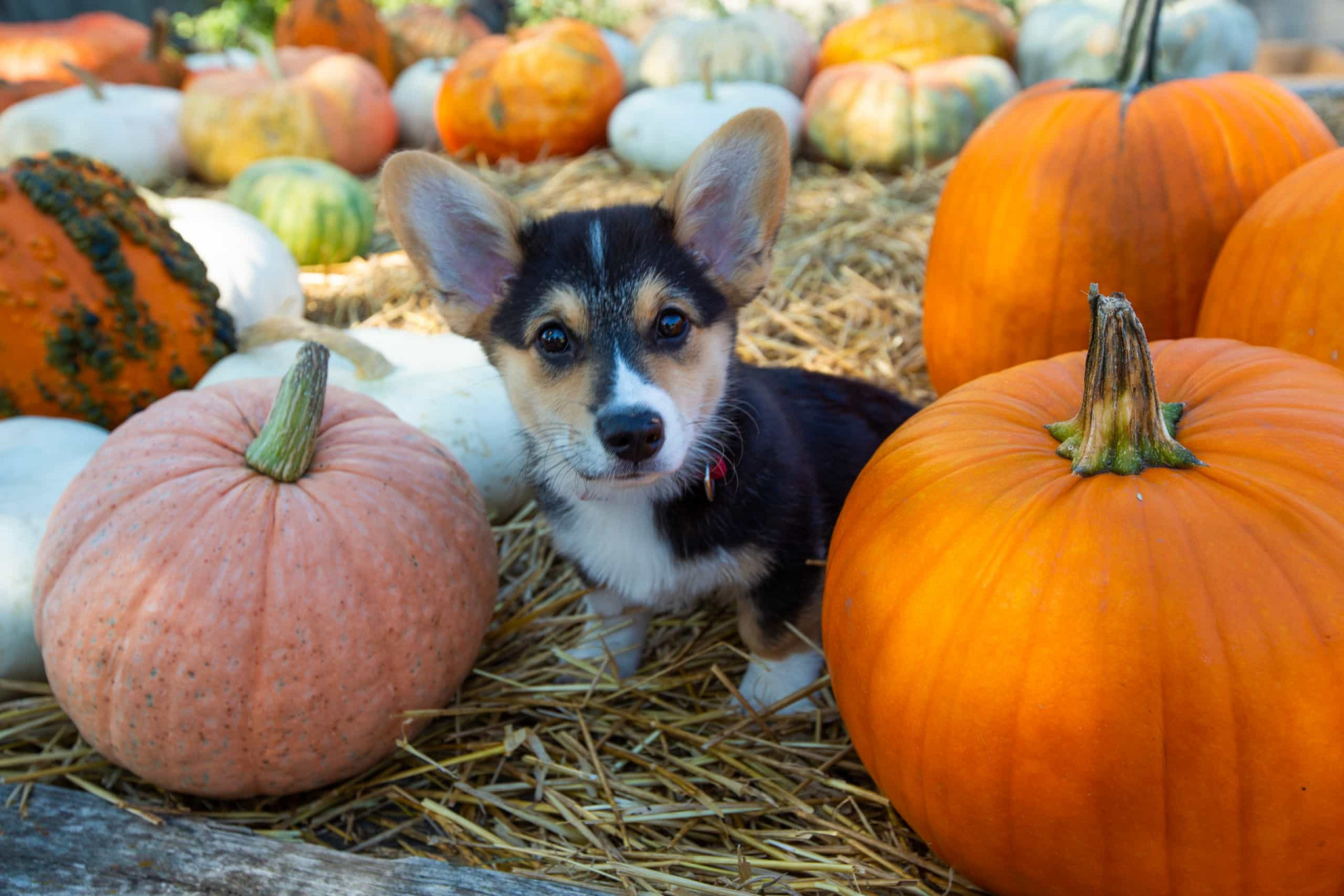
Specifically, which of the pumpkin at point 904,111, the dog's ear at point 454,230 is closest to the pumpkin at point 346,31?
the pumpkin at point 904,111

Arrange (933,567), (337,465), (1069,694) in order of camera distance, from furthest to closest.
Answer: (337,465)
(933,567)
(1069,694)

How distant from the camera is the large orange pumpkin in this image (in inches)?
93.4

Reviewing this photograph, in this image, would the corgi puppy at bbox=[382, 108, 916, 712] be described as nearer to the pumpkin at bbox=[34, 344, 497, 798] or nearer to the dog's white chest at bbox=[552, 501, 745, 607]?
the dog's white chest at bbox=[552, 501, 745, 607]

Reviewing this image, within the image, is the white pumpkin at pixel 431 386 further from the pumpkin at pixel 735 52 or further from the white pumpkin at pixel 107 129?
the pumpkin at pixel 735 52

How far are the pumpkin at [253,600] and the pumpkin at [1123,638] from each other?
1063 millimetres

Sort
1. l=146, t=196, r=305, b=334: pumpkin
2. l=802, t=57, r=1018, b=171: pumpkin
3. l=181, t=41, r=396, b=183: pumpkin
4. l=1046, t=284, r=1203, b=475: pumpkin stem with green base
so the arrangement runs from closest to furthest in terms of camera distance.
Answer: l=1046, t=284, r=1203, b=475: pumpkin stem with green base < l=146, t=196, r=305, b=334: pumpkin < l=802, t=57, r=1018, b=171: pumpkin < l=181, t=41, r=396, b=183: pumpkin

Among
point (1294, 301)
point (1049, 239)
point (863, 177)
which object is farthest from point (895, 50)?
point (1294, 301)

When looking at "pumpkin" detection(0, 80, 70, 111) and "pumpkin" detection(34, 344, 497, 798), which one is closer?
"pumpkin" detection(34, 344, 497, 798)

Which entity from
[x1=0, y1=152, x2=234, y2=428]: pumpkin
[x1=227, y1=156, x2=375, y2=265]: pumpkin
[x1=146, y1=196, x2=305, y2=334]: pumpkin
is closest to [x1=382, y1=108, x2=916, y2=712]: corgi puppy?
[x1=0, y1=152, x2=234, y2=428]: pumpkin

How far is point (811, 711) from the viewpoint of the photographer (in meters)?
2.55

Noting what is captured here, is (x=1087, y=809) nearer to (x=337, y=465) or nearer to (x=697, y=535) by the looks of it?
(x=697, y=535)

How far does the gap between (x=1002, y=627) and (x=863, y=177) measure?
4.85 m

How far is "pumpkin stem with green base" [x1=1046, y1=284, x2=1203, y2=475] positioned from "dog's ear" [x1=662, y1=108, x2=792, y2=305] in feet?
2.98

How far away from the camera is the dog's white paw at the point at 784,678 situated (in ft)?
8.68
